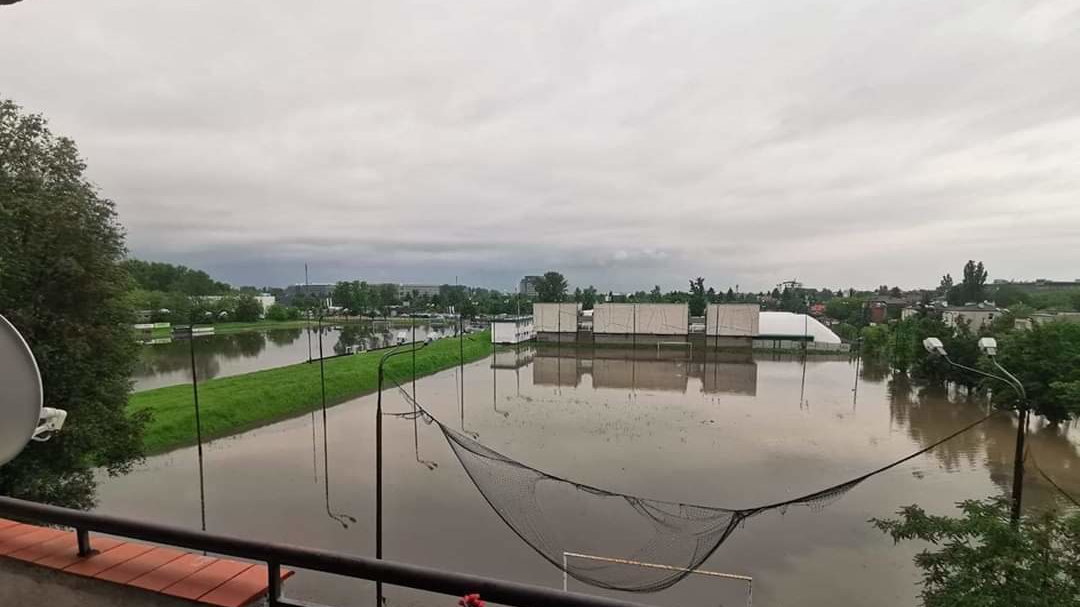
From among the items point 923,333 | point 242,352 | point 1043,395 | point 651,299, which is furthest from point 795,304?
point 242,352

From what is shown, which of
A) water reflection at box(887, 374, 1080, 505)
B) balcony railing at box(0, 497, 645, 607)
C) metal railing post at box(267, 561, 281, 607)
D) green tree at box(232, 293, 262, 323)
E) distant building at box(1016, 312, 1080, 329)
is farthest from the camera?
green tree at box(232, 293, 262, 323)

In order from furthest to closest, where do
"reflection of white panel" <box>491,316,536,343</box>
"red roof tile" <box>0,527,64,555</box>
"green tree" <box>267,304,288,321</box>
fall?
1. "green tree" <box>267,304,288,321</box>
2. "reflection of white panel" <box>491,316,536,343</box>
3. "red roof tile" <box>0,527,64,555</box>

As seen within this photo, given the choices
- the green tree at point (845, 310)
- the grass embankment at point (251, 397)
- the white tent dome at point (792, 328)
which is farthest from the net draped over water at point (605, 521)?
the green tree at point (845, 310)

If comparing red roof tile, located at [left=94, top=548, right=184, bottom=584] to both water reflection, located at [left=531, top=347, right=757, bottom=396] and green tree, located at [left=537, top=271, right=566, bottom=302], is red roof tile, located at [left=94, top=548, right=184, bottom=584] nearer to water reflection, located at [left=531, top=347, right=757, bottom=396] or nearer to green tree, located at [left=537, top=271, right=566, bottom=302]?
water reflection, located at [left=531, top=347, right=757, bottom=396]

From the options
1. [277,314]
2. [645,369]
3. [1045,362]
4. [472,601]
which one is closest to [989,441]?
[1045,362]

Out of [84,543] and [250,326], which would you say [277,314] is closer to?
[250,326]

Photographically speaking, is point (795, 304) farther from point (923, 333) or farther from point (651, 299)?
point (923, 333)

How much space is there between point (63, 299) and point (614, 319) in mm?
22947

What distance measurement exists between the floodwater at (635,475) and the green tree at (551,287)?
117 feet

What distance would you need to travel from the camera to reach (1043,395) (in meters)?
10.6

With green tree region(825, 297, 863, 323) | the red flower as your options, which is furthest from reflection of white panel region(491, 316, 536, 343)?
green tree region(825, 297, 863, 323)

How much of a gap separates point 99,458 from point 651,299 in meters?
50.9

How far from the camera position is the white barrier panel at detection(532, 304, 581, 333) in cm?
2756

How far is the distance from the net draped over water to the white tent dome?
71.1 feet
